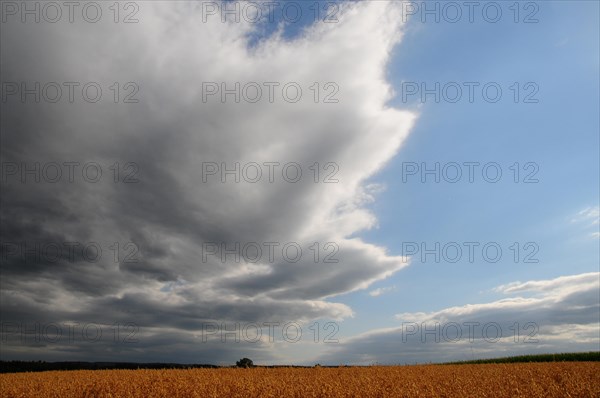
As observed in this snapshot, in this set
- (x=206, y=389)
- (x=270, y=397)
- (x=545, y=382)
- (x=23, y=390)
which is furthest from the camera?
(x=23, y=390)

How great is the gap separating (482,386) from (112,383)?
12287 millimetres

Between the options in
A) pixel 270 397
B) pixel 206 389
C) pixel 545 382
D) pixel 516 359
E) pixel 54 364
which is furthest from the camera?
pixel 54 364

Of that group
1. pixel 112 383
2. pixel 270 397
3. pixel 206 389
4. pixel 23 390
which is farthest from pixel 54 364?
pixel 270 397

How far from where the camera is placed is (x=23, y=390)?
50.6ft

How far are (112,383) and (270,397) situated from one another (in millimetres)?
7131

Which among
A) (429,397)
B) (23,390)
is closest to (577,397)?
(429,397)

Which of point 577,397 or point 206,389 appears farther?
point 206,389

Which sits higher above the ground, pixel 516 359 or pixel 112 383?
pixel 112 383

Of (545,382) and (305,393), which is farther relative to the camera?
(545,382)

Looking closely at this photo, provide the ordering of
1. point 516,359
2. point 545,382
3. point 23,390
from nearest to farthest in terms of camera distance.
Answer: point 545,382 → point 23,390 → point 516,359

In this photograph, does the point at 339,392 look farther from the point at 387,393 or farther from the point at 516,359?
the point at 516,359

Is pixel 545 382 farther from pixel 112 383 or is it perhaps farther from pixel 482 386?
pixel 112 383

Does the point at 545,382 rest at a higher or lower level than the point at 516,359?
higher

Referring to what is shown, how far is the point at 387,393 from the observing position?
10.7 metres
